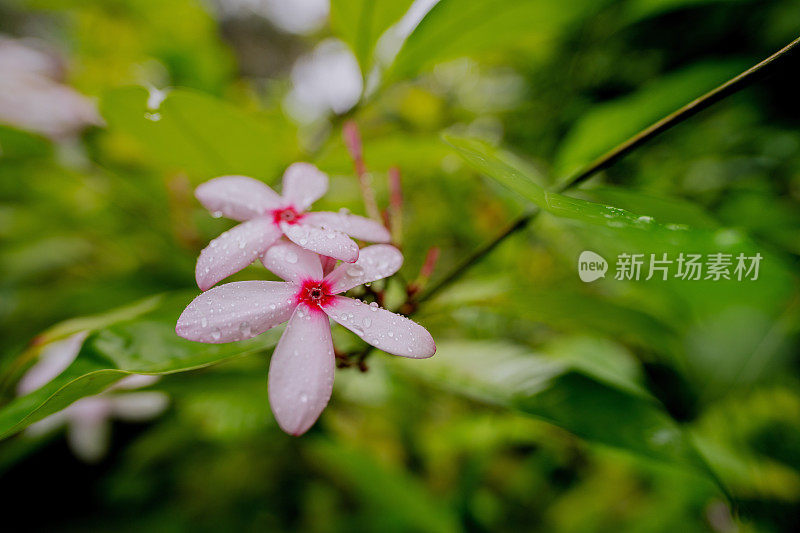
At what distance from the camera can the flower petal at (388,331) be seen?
0.32m

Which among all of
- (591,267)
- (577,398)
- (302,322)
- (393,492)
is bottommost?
(393,492)

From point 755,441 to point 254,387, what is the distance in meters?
0.96

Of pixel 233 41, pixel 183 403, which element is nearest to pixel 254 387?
pixel 183 403

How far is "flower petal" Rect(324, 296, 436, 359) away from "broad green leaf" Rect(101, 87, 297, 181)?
1.13 feet

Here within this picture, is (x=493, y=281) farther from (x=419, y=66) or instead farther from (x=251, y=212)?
(x=251, y=212)

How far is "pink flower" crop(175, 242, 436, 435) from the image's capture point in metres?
0.31

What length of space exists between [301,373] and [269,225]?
0.14m

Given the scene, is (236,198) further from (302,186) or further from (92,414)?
(92,414)

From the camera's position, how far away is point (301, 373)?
1.03 feet

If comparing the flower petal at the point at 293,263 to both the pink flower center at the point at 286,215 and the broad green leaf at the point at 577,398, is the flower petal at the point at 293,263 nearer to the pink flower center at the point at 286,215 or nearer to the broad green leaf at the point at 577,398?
the pink flower center at the point at 286,215

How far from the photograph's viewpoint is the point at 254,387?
737mm

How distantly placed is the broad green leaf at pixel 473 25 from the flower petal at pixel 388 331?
0.41 meters

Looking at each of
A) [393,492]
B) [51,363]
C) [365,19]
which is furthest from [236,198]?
[393,492]

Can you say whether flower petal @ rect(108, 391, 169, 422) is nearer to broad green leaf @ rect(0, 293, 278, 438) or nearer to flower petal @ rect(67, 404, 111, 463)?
flower petal @ rect(67, 404, 111, 463)
